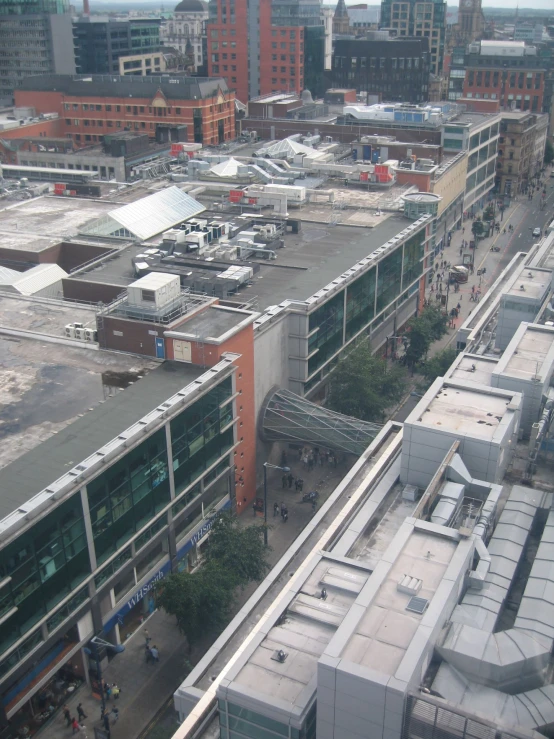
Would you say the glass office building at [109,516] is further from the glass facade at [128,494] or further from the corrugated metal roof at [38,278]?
the corrugated metal roof at [38,278]

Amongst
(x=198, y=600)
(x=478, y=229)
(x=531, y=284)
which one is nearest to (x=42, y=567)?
(x=198, y=600)

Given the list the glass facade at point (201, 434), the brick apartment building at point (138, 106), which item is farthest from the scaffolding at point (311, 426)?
the brick apartment building at point (138, 106)

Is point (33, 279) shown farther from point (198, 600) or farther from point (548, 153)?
point (548, 153)

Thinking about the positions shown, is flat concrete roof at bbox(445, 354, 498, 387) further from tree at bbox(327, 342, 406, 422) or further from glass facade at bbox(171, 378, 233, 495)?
tree at bbox(327, 342, 406, 422)

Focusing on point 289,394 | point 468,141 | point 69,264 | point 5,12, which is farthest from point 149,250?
point 5,12

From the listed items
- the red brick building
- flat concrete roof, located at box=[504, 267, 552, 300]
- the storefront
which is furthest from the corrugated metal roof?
the red brick building
